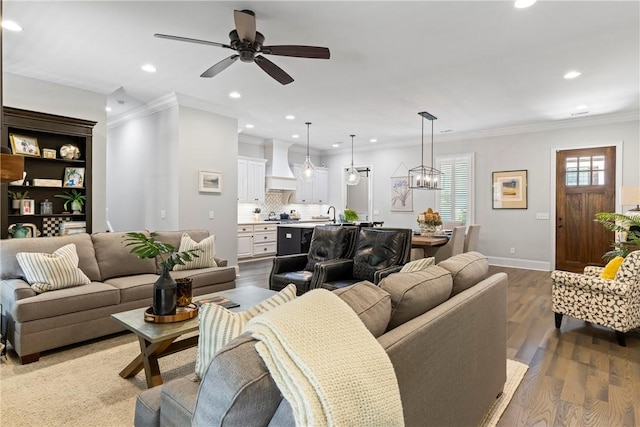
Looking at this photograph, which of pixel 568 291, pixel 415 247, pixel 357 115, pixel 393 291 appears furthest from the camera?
pixel 357 115

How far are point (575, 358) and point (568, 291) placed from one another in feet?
2.40

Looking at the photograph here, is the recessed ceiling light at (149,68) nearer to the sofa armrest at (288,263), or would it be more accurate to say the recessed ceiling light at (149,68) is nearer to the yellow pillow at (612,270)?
the sofa armrest at (288,263)

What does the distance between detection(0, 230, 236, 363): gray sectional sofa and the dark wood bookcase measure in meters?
1.18

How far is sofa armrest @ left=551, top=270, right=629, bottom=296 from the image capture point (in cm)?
297

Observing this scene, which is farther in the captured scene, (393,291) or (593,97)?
(593,97)

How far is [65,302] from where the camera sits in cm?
288

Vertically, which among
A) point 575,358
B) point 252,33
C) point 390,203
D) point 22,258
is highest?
point 252,33

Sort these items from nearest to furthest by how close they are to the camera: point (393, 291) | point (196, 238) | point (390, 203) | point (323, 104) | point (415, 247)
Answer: point (393, 291) < point (196, 238) < point (415, 247) < point (323, 104) < point (390, 203)

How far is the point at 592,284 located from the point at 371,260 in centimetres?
199

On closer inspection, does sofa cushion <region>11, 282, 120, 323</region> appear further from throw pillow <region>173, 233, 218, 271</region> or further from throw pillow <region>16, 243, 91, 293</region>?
throw pillow <region>173, 233, 218, 271</region>

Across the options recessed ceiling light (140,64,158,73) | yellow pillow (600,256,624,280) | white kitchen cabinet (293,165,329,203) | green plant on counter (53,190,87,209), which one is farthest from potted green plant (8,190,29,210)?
yellow pillow (600,256,624,280)

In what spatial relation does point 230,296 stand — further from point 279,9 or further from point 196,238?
point 279,9

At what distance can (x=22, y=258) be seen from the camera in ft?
9.87

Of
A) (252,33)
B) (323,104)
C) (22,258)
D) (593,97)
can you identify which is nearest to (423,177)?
(323,104)
